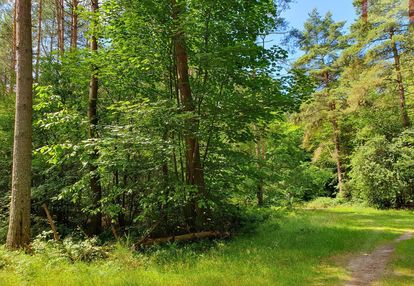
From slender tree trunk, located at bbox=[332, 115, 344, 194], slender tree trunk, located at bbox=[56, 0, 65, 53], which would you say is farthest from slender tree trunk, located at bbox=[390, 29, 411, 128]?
slender tree trunk, located at bbox=[56, 0, 65, 53]

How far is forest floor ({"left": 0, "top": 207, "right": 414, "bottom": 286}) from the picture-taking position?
5.18m

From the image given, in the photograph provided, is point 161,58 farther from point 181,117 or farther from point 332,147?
point 332,147

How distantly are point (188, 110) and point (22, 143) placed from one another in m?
3.89

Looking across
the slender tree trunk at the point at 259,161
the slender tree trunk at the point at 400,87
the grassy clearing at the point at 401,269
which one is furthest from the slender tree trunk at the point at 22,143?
the slender tree trunk at the point at 400,87

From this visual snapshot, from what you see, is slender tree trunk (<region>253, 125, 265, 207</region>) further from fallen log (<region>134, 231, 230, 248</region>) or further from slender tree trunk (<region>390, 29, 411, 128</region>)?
slender tree trunk (<region>390, 29, 411, 128</region>)

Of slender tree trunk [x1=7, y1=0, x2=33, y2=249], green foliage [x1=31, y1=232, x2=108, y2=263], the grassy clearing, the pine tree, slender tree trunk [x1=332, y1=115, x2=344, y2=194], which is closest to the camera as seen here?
the grassy clearing

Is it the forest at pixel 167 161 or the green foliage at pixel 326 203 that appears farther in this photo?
the green foliage at pixel 326 203

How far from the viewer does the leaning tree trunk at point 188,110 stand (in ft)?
25.7

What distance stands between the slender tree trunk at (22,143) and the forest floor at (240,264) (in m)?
0.65

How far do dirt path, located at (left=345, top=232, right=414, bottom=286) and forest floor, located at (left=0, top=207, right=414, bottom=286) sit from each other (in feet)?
0.06

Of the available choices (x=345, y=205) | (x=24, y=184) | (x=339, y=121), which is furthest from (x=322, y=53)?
(x=24, y=184)

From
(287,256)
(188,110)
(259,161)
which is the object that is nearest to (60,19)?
(188,110)

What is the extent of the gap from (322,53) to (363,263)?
1964 centimetres

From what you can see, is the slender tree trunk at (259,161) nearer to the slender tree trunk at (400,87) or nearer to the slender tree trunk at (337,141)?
the slender tree trunk at (337,141)
